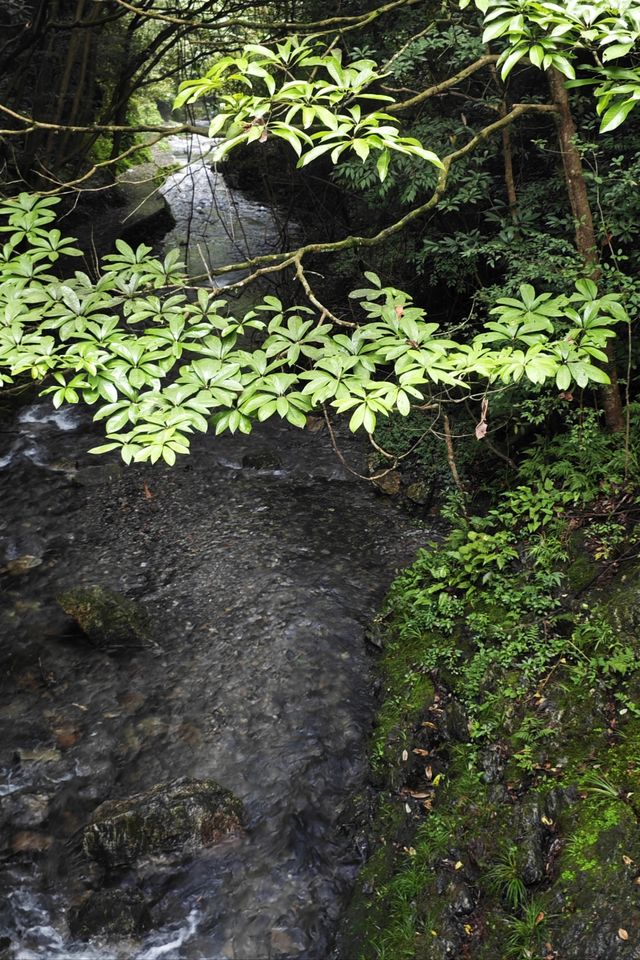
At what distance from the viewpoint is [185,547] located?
259 inches

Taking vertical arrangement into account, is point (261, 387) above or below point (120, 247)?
below

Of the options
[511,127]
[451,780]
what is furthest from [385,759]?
[511,127]

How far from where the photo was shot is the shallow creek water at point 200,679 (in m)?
3.88

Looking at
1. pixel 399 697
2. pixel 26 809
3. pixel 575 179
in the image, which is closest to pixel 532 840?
pixel 399 697

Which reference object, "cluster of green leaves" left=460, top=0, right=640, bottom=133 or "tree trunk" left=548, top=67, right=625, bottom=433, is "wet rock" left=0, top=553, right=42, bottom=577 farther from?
"cluster of green leaves" left=460, top=0, right=640, bottom=133

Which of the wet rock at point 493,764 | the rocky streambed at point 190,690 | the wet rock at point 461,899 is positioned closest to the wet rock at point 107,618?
the rocky streambed at point 190,690

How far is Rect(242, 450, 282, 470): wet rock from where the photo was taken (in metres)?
7.81

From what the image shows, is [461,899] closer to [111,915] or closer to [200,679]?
[111,915]

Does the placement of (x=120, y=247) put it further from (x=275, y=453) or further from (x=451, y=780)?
(x=275, y=453)

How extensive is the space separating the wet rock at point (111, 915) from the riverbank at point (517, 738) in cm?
118

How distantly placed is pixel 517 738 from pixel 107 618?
3340 millimetres

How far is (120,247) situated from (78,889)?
3571 mm

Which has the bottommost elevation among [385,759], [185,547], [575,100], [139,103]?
[385,759]

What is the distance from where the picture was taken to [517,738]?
3756 mm
